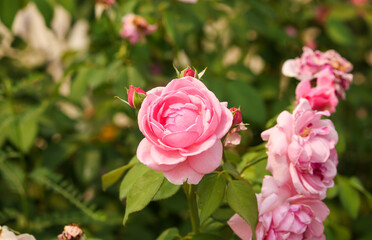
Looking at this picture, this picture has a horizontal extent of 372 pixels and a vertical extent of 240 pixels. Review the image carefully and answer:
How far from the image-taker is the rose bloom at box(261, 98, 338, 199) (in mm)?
676

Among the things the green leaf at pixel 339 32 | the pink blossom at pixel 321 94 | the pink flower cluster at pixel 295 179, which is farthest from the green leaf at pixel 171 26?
the green leaf at pixel 339 32

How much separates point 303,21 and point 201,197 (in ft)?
5.44

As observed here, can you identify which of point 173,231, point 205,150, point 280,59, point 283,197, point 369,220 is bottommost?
point 369,220

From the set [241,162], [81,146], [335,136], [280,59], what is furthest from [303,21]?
[335,136]

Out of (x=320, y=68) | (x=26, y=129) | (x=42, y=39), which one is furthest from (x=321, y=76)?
(x=42, y=39)

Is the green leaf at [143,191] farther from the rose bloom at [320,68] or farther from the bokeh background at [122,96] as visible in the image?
the rose bloom at [320,68]

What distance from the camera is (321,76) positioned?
2.89 ft

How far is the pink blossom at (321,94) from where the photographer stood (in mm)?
833

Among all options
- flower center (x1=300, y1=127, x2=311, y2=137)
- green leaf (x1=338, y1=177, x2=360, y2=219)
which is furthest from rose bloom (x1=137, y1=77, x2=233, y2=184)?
green leaf (x1=338, y1=177, x2=360, y2=219)

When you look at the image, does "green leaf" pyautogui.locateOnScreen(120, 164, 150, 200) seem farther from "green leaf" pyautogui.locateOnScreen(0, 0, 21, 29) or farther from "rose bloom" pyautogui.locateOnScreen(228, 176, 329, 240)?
"green leaf" pyautogui.locateOnScreen(0, 0, 21, 29)

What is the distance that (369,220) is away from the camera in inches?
65.2

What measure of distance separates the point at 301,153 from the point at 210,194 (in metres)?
0.15

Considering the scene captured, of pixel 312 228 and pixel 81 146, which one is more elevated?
pixel 312 228

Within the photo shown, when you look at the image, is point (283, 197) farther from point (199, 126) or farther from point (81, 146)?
point (81, 146)
